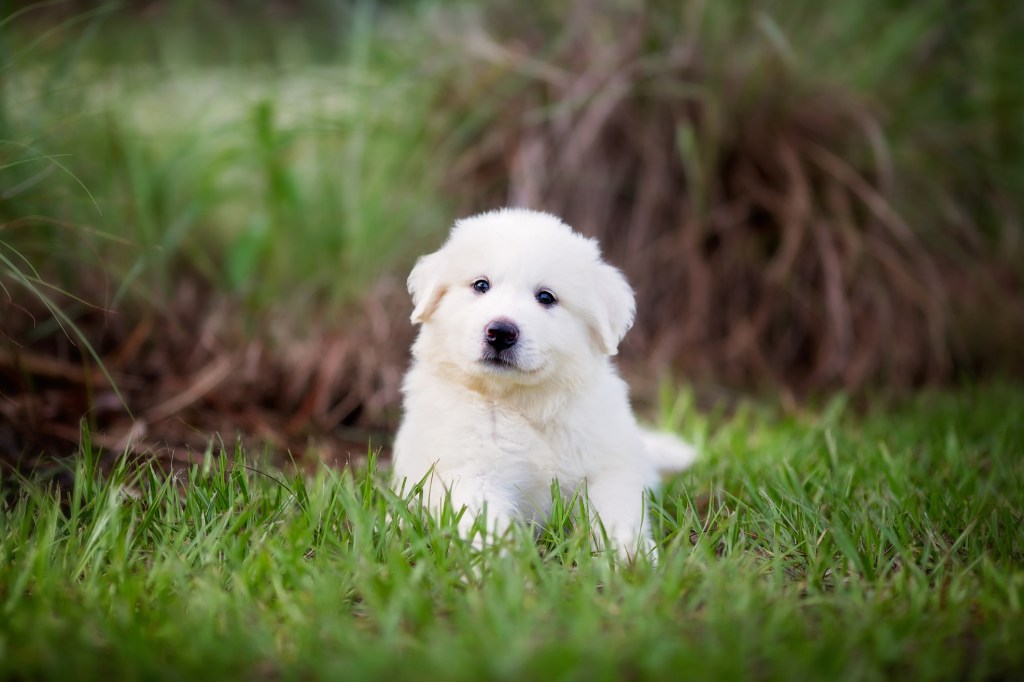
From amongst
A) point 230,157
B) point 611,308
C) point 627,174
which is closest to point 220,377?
point 230,157

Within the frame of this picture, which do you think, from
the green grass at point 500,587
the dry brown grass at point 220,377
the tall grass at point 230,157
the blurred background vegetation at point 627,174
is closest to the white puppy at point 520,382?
the green grass at point 500,587

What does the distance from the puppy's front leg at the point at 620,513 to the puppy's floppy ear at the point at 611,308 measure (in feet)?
1.23

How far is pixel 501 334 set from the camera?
2.20 m

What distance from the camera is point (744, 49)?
15.3 feet

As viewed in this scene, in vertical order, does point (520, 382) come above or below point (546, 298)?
below

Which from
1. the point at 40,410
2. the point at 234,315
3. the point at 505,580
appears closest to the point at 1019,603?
the point at 505,580

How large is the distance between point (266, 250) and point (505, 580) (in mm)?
3066

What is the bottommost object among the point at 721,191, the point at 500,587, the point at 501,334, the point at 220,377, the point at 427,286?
the point at 500,587

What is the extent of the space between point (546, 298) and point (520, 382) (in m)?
0.27

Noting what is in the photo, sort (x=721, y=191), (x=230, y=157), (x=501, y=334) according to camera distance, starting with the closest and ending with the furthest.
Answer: (x=501, y=334), (x=230, y=157), (x=721, y=191)

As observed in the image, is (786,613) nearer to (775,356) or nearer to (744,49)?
(775,356)

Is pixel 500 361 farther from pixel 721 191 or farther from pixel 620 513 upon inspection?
pixel 721 191

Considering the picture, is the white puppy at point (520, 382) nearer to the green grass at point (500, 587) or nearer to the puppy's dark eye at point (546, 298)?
the puppy's dark eye at point (546, 298)

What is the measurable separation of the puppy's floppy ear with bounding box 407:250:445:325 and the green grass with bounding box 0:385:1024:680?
506 millimetres
